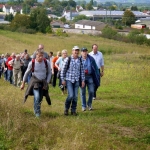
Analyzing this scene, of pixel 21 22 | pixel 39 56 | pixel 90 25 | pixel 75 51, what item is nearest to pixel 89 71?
pixel 75 51

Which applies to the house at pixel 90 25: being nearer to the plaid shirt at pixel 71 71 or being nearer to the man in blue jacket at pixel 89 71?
the man in blue jacket at pixel 89 71

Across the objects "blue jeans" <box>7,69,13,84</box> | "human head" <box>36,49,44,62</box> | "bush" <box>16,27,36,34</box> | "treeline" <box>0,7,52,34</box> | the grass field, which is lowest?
"bush" <box>16,27,36,34</box>

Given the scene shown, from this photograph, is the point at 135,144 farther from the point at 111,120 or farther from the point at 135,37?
the point at 135,37

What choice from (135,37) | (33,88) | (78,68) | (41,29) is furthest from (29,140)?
(41,29)

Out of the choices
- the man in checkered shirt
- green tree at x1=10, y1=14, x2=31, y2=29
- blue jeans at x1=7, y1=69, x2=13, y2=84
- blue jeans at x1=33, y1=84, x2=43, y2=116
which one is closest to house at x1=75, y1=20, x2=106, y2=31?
green tree at x1=10, y1=14, x2=31, y2=29

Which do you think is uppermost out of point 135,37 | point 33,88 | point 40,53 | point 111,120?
point 40,53

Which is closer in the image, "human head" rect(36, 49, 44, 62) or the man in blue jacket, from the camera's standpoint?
"human head" rect(36, 49, 44, 62)

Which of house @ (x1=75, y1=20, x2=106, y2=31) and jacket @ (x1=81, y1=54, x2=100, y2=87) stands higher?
jacket @ (x1=81, y1=54, x2=100, y2=87)

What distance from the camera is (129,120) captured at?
33.8ft

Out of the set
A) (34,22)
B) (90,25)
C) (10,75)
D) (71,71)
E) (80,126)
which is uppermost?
(71,71)

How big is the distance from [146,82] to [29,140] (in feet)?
36.8

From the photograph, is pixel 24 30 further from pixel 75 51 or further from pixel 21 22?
pixel 75 51

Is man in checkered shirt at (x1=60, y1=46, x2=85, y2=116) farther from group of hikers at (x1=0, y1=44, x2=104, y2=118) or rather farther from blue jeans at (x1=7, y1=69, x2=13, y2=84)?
blue jeans at (x1=7, y1=69, x2=13, y2=84)

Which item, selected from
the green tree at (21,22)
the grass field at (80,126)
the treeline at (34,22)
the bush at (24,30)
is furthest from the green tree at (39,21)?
the grass field at (80,126)
